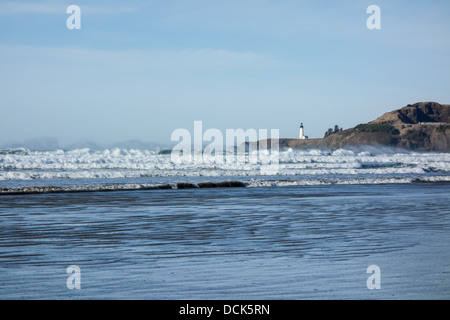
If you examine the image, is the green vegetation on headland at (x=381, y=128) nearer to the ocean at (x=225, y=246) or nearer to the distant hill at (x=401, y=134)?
the distant hill at (x=401, y=134)

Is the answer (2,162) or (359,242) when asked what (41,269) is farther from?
(2,162)

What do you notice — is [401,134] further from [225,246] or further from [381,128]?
[225,246]


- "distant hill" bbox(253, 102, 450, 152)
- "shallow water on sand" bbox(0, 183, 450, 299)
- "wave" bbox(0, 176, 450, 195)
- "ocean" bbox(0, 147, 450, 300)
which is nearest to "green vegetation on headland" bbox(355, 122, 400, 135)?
"distant hill" bbox(253, 102, 450, 152)

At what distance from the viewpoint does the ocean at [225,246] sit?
6055 millimetres

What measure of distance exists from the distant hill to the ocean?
78.5 metres

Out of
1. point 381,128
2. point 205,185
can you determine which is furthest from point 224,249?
point 381,128

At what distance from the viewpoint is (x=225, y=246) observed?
28.6ft

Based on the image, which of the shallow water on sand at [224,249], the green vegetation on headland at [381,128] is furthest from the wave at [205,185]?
the green vegetation on headland at [381,128]

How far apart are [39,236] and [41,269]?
9.18ft

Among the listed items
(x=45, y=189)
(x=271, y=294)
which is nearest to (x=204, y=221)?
(x=271, y=294)

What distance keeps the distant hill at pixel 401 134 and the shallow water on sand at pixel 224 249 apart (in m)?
81.3

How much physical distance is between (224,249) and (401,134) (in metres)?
93.1

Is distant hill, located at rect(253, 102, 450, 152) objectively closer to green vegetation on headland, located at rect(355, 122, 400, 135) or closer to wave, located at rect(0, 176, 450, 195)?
green vegetation on headland, located at rect(355, 122, 400, 135)
